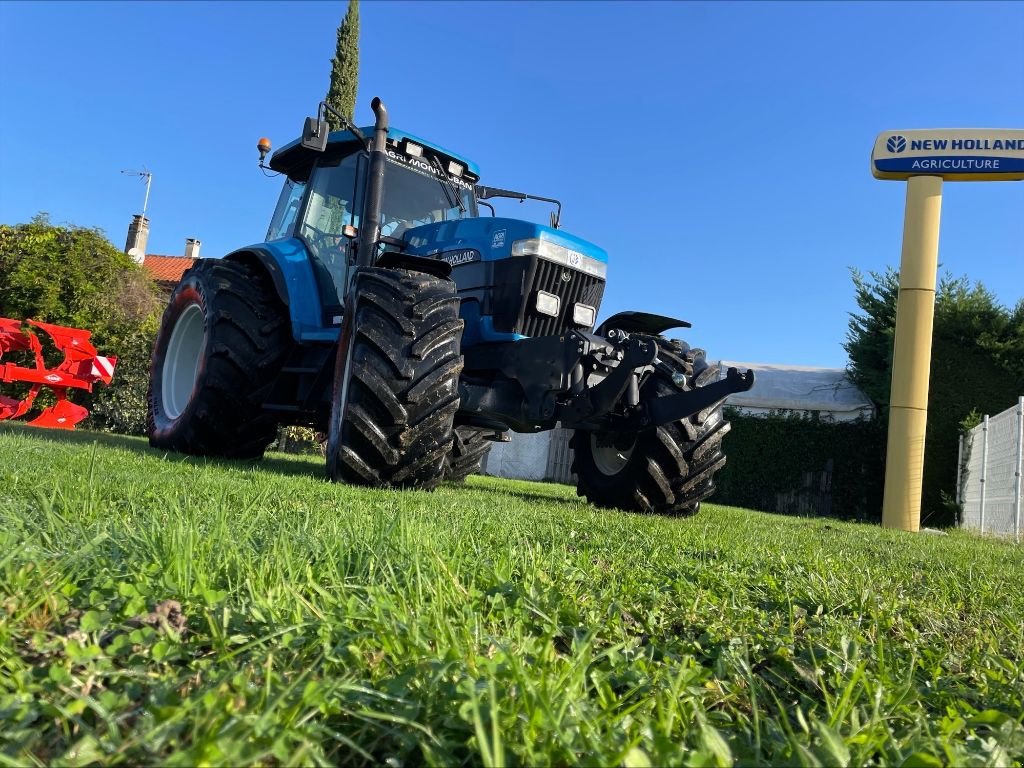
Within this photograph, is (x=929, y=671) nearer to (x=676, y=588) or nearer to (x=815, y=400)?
(x=676, y=588)

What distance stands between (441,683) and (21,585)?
81cm

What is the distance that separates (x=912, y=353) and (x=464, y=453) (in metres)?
6.42

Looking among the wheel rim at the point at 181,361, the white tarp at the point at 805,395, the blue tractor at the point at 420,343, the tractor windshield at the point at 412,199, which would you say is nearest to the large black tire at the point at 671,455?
the blue tractor at the point at 420,343

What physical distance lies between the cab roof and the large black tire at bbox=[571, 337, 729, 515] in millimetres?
2380

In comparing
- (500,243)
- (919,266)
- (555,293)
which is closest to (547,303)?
(555,293)

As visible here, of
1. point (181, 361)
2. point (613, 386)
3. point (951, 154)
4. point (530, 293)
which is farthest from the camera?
point (951, 154)

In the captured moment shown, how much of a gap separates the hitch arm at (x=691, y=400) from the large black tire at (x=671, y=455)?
0.57 ft

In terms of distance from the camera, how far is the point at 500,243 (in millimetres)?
5086

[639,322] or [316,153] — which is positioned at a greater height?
[316,153]

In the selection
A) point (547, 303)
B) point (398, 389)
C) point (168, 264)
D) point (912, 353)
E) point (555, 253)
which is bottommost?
point (398, 389)

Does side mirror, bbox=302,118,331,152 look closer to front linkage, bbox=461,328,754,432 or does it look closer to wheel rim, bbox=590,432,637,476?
front linkage, bbox=461,328,754,432

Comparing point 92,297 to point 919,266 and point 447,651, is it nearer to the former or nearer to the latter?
point 919,266

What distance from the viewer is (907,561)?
3350 millimetres

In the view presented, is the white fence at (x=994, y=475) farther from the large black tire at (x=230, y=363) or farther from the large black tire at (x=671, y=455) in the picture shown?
the large black tire at (x=230, y=363)
